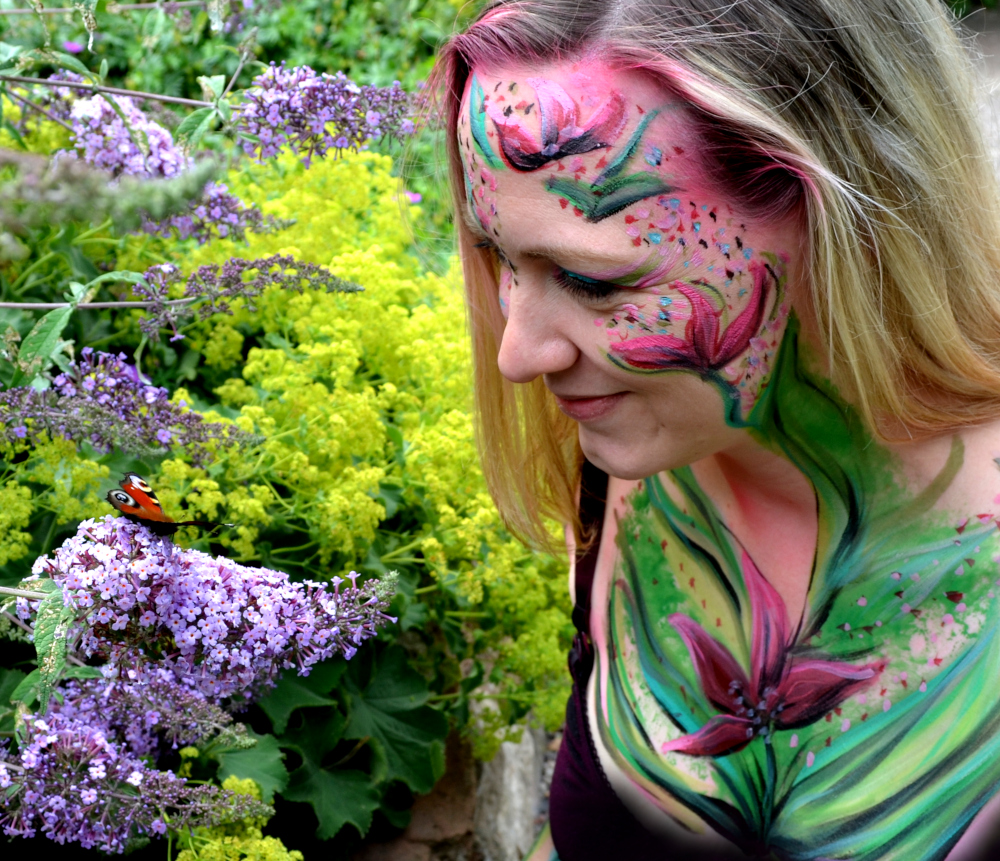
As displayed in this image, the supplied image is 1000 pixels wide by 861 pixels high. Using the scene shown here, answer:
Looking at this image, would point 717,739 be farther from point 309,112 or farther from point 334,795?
point 309,112

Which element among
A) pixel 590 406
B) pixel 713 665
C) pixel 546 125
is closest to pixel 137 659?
pixel 590 406

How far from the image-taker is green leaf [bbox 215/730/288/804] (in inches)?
59.6

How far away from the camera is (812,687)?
1.26 metres

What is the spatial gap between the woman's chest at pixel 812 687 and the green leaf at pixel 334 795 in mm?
475

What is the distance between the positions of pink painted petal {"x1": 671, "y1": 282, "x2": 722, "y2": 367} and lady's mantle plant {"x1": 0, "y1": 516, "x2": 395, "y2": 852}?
15.1 inches

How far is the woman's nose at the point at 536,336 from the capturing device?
3.50ft

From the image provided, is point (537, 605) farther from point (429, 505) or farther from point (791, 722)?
point (791, 722)

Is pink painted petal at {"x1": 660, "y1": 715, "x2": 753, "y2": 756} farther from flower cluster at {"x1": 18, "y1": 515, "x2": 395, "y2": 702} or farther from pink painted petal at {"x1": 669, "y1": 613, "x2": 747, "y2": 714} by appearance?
flower cluster at {"x1": 18, "y1": 515, "x2": 395, "y2": 702}

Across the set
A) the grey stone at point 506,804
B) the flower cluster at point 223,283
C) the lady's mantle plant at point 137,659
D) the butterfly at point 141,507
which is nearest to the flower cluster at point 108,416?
the flower cluster at point 223,283

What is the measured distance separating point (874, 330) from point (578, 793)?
0.82 meters

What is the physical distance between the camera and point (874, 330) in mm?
1034

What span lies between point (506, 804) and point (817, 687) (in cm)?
128

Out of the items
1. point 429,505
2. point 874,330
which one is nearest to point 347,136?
point 429,505

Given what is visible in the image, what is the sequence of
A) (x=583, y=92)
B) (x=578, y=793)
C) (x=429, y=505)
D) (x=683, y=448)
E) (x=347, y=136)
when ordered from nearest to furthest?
(x=583, y=92) < (x=683, y=448) < (x=578, y=793) < (x=347, y=136) < (x=429, y=505)
